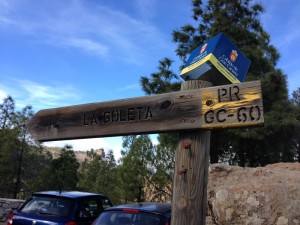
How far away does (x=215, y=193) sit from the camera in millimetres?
9438

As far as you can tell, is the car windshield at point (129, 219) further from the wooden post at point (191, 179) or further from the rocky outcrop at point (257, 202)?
the rocky outcrop at point (257, 202)

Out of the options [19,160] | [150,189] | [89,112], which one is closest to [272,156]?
[150,189]

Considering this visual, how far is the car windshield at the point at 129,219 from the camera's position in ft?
18.8

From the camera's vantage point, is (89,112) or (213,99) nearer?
(213,99)

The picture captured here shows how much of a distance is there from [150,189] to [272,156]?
Result: 583 cm

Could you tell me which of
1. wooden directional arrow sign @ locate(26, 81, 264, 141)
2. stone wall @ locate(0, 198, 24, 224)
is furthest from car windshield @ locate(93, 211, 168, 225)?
stone wall @ locate(0, 198, 24, 224)

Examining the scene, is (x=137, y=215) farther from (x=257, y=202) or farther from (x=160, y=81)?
(x=160, y=81)

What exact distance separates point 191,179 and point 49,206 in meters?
5.25

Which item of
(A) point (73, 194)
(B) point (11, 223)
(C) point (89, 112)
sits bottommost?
(B) point (11, 223)

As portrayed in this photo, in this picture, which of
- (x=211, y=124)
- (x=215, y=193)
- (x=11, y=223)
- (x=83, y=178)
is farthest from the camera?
(x=83, y=178)

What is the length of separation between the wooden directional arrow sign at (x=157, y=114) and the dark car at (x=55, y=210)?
3977 millimetres

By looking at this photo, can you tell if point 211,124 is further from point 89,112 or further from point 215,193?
point 215,193

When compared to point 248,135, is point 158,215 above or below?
below

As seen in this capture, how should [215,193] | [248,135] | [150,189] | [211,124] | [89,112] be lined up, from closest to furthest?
[211,124] → [89,112] → [215,193] → [248,135] → [150,189]
